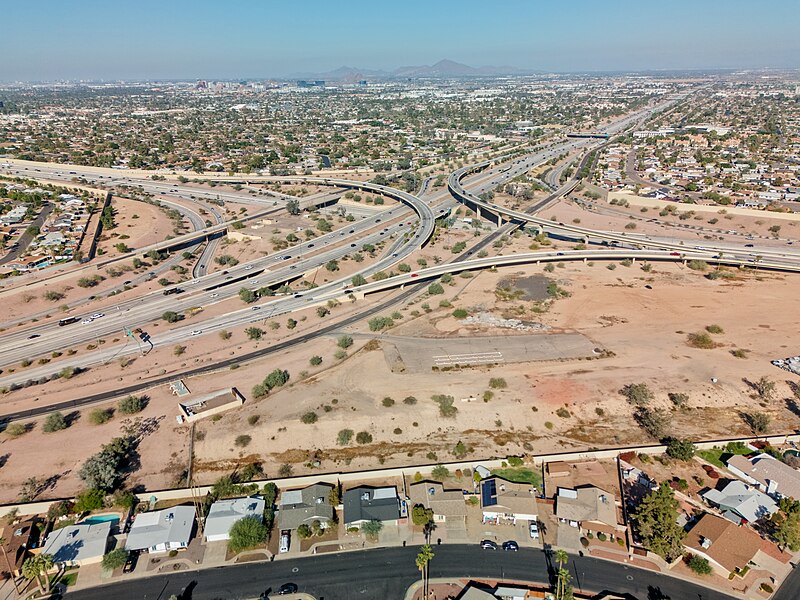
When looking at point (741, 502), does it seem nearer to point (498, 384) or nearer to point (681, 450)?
point (681, 450)

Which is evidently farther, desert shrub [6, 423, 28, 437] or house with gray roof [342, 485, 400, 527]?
desert shrub [6, 423, 28, 437]

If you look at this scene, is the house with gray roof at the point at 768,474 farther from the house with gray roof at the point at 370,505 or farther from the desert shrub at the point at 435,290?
the desert shrub at the point at 435,290

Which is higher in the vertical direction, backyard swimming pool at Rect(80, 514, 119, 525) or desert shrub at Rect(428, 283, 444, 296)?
desert shrub at Rect(428, 283, 444, 296)

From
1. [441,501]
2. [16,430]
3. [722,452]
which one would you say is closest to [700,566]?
[722,452]

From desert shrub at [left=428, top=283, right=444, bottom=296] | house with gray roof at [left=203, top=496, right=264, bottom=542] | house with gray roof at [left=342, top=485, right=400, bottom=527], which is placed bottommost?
house with gray roof at [left=203, top=496, right=264, bottom=542]

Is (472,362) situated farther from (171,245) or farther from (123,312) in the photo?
(171,245)

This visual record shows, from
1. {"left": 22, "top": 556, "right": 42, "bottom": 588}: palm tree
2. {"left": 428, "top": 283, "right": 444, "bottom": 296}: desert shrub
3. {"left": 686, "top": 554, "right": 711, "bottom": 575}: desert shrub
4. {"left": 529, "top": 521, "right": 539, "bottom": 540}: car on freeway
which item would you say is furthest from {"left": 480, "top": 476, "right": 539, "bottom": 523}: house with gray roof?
{"left": 428, "top": 283, "right": 444, "bottom": 296}: desert shrub

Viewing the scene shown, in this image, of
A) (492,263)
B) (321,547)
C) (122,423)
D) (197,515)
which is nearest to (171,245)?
(122,423)

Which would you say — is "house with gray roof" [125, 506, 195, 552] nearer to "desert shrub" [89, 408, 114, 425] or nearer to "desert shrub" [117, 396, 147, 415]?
"desert shrub" [117, 396, 147, 415]
